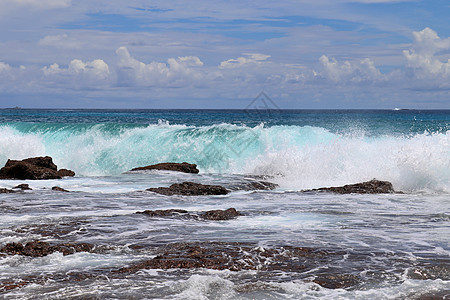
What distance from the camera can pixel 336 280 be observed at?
223 inches

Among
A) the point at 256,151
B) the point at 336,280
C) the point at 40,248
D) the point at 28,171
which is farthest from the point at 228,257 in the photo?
the point at 256,151

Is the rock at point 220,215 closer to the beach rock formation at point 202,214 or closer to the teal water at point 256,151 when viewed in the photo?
the beach rock formation at point 202,214

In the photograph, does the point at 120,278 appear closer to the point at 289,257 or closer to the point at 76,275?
the point at 76,275

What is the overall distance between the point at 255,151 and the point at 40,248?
18903 mm

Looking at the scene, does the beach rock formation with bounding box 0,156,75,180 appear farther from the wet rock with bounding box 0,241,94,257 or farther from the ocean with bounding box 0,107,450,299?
the wet rock with bounding box 0,241,94,257

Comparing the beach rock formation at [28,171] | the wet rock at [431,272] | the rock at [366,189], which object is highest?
the wet rock at [431,272]

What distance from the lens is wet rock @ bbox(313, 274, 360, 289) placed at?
5520 mm

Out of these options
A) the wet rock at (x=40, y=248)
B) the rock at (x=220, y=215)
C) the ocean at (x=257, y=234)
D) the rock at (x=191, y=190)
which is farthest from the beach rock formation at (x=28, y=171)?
the wet rock at (x=40, y=248)

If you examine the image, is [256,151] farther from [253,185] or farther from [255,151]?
[253,185]

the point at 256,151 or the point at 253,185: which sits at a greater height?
the point at 256,151

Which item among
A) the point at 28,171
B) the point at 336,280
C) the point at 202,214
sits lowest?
the point at 28,171

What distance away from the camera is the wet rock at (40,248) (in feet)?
22.1

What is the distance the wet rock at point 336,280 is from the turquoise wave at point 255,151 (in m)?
10.0

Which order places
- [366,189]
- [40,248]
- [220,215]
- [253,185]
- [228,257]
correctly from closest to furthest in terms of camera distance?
[228,257] < [40,248] < [220,215] < [366,189] < [253,185]
